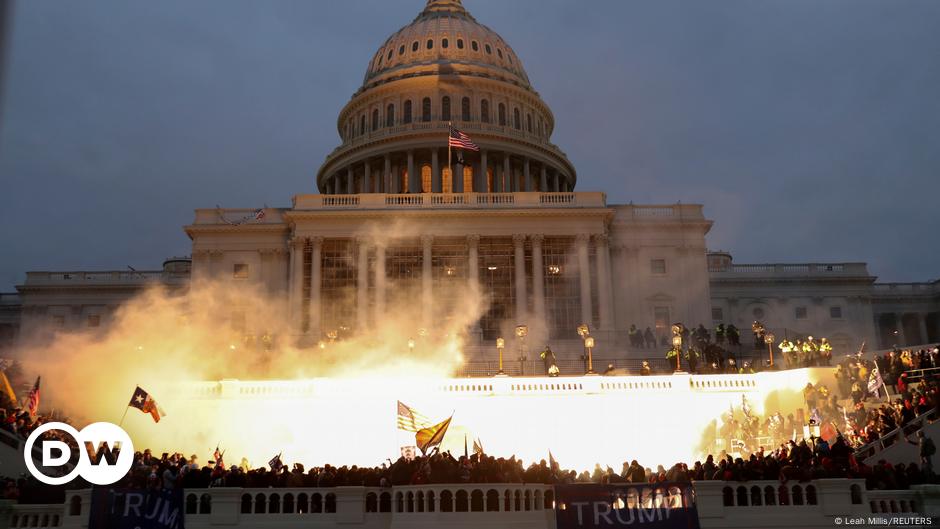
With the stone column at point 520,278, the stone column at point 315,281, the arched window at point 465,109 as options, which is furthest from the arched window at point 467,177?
the stone column at point 315,281

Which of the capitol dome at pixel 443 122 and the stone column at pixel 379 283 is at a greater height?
the capitol dome at pixel 443 122

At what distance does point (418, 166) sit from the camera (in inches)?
2958

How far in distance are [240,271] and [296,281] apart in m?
5.26

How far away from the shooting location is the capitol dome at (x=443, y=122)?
2921 inches

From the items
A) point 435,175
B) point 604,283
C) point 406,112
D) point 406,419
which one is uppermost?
point 406,112

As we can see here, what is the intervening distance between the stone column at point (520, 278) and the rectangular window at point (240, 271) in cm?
1765

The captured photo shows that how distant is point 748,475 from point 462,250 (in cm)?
3614

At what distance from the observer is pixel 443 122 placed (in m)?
75.6

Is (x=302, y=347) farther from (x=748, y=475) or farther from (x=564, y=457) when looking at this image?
(x=748, y=475)

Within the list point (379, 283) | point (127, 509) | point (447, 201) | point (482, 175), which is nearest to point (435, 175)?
point (482, 175)

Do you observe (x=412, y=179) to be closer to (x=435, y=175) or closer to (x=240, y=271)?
(x=435, y=175)

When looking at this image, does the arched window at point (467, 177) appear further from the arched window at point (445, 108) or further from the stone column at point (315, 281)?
the stone column at point (315, 281)

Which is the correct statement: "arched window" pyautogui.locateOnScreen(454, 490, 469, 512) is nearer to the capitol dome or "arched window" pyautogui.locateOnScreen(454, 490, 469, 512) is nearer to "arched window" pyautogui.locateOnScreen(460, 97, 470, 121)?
the capitol dome

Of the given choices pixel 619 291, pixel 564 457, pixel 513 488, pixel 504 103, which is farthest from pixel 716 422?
pixel 504 103
